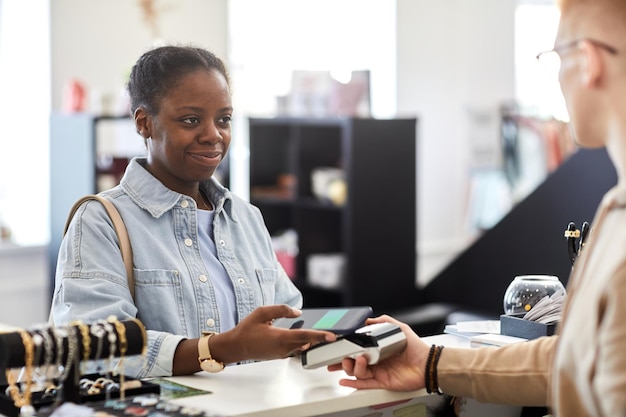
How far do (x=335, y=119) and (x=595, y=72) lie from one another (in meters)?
4.33

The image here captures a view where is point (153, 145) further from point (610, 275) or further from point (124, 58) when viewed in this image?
point (124, 58)

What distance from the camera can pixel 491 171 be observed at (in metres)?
7.64

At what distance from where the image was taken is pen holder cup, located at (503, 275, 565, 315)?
95.2 inches

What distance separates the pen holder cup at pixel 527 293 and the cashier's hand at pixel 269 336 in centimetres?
60

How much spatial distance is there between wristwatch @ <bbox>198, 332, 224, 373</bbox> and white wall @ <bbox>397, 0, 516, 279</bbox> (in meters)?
5.35

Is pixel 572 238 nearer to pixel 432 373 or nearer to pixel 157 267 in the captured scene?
pixel 432 373

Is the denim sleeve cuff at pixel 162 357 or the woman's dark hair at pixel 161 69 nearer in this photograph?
the denim sleeve cuff at pixel 162 357

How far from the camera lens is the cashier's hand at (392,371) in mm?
2062

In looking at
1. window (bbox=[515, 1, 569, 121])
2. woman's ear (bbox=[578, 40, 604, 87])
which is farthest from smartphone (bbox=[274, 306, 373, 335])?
window (bbox=[515, 1, 569, 121])

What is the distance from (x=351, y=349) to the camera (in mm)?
2037

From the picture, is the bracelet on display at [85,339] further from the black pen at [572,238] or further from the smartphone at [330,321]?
the black pen at [572,238]

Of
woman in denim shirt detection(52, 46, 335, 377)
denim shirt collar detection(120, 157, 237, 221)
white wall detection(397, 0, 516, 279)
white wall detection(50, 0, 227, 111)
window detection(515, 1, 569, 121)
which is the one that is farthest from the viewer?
window detection(515, 1, 569, 121)

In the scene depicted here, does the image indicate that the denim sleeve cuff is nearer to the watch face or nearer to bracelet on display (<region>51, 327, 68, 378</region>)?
the watch face

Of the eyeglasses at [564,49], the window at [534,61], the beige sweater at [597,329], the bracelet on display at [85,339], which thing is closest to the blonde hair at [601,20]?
the eyeglasses at [564,49]
